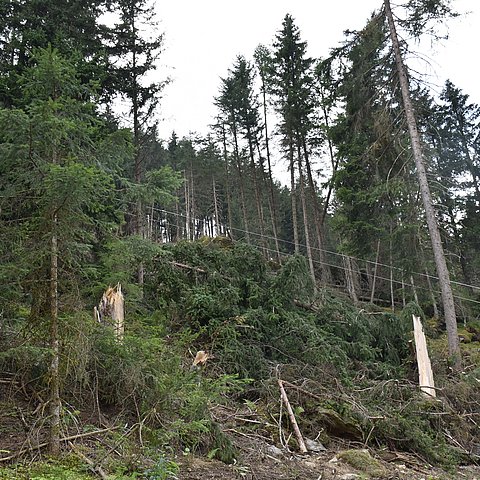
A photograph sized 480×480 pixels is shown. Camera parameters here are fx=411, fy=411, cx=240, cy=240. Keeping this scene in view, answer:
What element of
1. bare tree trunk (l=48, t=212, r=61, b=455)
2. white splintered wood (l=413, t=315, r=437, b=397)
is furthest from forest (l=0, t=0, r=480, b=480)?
white splintered wood (l=413, t=315, r=437, b=397)

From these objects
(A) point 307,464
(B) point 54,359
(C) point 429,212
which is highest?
(C) point 429,212

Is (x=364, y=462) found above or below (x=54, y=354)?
below

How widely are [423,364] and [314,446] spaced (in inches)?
167

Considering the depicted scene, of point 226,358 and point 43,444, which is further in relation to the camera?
point 226,358

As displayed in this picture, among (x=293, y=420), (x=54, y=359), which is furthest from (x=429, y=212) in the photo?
(x=54, y=359)

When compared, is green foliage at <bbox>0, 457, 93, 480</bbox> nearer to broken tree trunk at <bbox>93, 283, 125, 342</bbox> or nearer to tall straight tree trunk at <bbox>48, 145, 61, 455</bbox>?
tall straight tree trunk at <bbox>48, 145, 61, 455</bbox>

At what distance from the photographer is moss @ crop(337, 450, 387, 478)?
4836mm

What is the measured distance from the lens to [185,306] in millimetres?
8227

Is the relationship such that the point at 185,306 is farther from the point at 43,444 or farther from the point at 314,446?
the point at 43,444

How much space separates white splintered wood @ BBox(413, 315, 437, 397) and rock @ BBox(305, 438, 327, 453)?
3.17 m

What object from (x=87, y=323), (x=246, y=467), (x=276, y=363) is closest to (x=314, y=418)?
(x=276, y=363)

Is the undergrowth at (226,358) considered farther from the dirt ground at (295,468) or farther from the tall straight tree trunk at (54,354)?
the dirt ground at (295,468)

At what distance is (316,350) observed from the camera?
7.84m

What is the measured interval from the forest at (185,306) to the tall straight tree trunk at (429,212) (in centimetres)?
6
